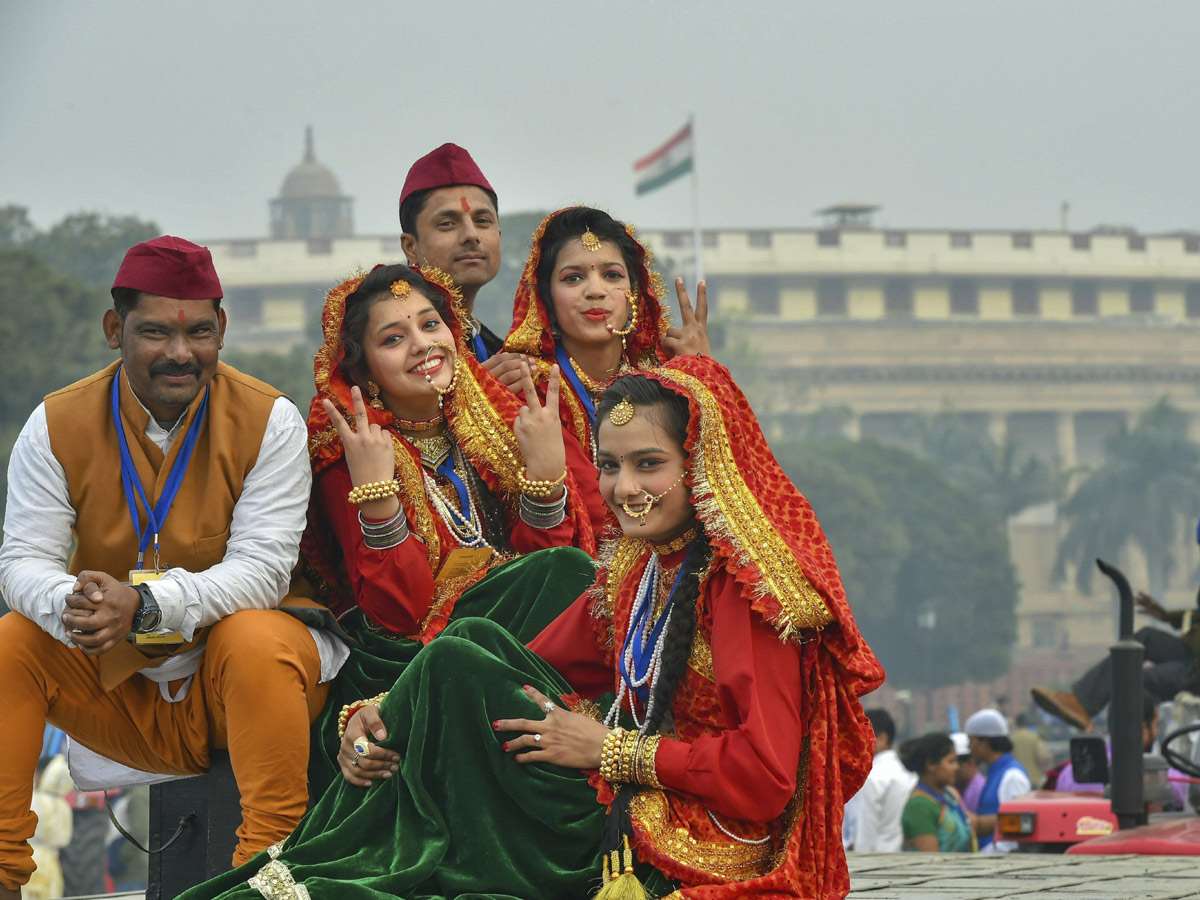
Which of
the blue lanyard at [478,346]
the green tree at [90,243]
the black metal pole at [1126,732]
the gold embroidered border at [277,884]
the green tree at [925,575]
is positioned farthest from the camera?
the green tree at [925,575]

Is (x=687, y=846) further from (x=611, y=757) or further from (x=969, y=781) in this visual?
(x=969, y=781)

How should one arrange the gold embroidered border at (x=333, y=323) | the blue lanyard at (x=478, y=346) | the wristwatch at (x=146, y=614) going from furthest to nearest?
the blue lanyard at (x=478, y=346)
the gold embroidered border at (x=333, y=323)
the wristwatch at (x=146, y=614)

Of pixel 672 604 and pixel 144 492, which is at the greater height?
pixel 144 492

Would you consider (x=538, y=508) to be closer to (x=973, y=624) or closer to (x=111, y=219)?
(x=111, y=219)

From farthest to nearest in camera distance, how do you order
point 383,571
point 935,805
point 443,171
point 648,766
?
point 935,805, point 443,171, point 383,571, point 648,766

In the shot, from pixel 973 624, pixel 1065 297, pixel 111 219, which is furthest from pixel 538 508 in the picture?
pixel 1065 297

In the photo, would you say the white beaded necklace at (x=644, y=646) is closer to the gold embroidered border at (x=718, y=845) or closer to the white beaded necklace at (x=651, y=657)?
the white beaded necklace at (x=651, y=657)

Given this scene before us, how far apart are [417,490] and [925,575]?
192ft

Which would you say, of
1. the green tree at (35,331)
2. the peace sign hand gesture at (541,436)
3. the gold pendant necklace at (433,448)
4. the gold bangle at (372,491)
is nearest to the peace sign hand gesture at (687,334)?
the peace sign hand gesture at (541,436)

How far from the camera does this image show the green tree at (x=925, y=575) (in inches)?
2416

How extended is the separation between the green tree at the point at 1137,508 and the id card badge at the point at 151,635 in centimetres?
6871

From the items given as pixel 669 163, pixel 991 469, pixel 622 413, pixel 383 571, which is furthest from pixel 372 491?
pixel 991 469

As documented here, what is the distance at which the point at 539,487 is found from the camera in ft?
16.0

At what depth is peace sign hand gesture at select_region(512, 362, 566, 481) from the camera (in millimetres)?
4891
